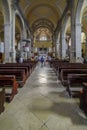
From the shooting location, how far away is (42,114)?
464 centimetres

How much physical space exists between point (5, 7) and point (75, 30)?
233 inches

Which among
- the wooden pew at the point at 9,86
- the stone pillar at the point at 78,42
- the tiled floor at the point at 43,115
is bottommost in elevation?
the tiled floor at the point at 43,115

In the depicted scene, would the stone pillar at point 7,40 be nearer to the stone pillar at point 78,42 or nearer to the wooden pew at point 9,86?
the stone pillar at point 78,42

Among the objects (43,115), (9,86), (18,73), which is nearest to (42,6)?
(18,73)

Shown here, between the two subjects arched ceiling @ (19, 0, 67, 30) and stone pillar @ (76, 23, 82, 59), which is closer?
stone pillar @ (76, 23, 82, 59)

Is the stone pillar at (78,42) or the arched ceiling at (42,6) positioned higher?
the arched ceiling at (42,6)

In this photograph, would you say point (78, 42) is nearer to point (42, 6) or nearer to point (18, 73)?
point (18, 73)

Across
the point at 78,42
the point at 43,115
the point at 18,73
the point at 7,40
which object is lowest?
the point at 43,115

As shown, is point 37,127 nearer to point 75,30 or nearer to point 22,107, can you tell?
point 22,107

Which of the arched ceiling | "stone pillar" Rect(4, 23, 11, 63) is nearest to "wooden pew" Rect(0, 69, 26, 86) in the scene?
"stone pillar" Rect(4, 23, 11, 63)

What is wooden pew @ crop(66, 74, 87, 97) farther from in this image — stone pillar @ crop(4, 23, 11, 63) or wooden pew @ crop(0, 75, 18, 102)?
stone pillar @ crop(4, 23, 11, 63)

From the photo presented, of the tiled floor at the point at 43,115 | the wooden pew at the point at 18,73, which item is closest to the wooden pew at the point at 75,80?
the tiled floor at the point at 43,115

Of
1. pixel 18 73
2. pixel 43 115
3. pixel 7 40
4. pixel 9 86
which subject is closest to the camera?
pixel 43 115

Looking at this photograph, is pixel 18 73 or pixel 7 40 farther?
pixel 7 40
